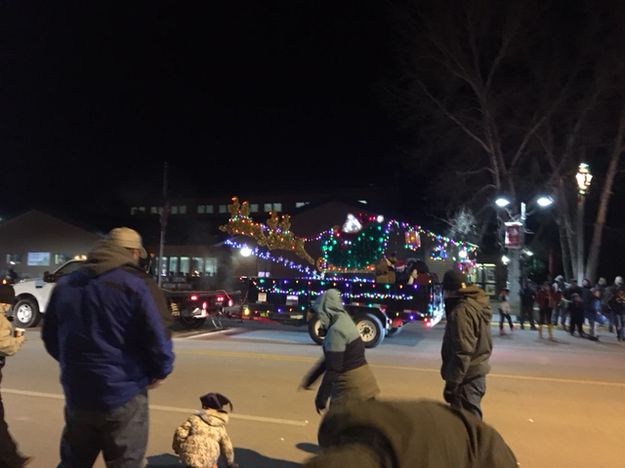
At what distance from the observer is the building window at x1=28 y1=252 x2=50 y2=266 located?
4169cm

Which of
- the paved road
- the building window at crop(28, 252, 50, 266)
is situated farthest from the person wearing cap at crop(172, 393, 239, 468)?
the building window at crop(28, 252, 50, 266)

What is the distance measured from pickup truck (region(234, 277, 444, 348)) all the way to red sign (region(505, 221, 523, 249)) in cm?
843

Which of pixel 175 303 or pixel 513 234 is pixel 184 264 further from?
pixel 175 303

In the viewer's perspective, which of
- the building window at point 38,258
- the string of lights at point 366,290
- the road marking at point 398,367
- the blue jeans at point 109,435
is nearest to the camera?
the blue jeans at point 109,435

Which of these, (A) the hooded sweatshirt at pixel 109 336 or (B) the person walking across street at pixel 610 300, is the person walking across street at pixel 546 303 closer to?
(B) the person walking across street at pixel 610 300

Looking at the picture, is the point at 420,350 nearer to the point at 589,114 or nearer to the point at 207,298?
the point at 207,298

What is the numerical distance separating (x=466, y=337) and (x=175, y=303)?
1131cm

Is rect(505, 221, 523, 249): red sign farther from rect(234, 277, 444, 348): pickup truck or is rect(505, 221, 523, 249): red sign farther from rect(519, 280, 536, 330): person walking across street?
rect(234, 277, 444, 348): pickup truck

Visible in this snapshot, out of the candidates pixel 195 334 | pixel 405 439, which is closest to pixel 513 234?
pixel 195 334

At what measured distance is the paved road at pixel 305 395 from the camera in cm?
562

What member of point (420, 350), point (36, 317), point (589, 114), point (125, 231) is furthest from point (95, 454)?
point (589, 114)

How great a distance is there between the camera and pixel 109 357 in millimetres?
2934

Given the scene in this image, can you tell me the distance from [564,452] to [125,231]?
4.82 m

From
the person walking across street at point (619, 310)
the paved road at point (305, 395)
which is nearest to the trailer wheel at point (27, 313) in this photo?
the paved road at point (305, 395)
